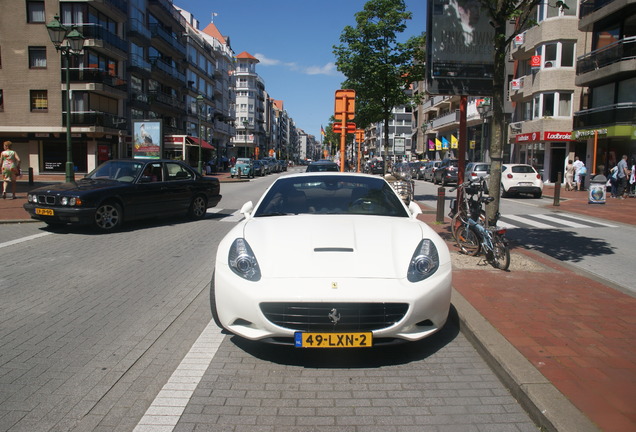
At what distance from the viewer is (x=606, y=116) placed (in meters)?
27.5

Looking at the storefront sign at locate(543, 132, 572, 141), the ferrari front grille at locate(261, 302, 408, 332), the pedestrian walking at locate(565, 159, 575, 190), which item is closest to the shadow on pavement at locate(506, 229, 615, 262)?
the ferrari front grille at locate(261, 302, 408, 332)

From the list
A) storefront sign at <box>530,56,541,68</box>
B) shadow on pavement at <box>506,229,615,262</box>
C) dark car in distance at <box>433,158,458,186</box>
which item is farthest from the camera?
storefront sign at <box>530,56,541,68</box>

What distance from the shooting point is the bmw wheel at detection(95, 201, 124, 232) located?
32.8ft

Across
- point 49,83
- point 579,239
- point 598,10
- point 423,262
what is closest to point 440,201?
point 579,239

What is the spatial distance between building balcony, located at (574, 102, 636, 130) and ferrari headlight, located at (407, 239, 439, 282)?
27319mm

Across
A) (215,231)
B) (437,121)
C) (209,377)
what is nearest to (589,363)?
(209,377)

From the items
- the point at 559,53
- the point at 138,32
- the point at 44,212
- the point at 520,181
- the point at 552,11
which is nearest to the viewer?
the point at 44,212

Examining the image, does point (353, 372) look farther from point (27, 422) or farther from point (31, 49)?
point (31, 49)

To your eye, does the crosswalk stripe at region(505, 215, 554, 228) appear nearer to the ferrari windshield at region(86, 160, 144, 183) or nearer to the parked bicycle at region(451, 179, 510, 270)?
the parked bicycle at region(451, 179, 510, 270)

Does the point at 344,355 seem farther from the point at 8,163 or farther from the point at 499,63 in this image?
the point at 8,163

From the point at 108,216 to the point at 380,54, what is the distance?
12.3m

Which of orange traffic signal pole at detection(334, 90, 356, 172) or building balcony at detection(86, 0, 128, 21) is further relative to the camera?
building balcony at detection(86, 0, 128, 21)

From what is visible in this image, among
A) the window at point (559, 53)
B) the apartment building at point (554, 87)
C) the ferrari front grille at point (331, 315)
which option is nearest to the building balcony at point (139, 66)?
the apartment building at point (554, 87)

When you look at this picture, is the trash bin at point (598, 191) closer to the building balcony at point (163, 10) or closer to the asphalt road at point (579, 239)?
the asphalt road at point (579, 239)
